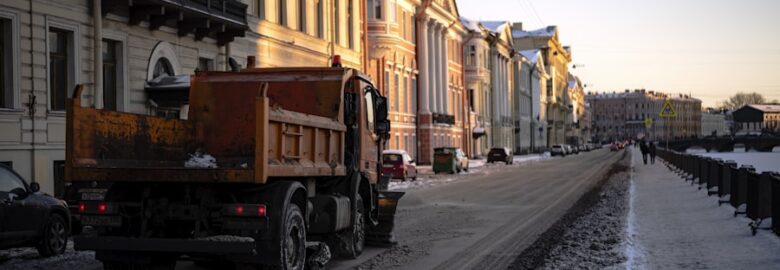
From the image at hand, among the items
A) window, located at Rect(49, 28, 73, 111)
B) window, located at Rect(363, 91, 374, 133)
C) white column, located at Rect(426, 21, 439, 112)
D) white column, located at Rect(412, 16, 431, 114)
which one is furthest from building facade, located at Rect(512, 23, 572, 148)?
window, located at Rect(363, 91, 374, 133)

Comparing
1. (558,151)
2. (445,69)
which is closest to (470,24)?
(445,69)

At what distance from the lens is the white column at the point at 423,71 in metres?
58.2

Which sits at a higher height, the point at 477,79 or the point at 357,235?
the point at 477,79

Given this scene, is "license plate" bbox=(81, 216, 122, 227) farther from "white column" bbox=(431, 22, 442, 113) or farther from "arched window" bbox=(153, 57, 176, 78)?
"white column" bbox=(431, 22, 442, 113)

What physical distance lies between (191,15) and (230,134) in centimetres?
1495

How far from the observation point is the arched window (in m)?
24.5

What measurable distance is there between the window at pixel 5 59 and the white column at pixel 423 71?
134 feet

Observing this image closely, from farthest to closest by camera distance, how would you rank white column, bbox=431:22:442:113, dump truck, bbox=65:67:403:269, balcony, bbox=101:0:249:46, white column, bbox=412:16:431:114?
white column, bbox=431:22:442:113, white column, bbox=412:16:431:114, balcony, bbox=101:0:249:46, dump truck, bbox=65:67:403:269

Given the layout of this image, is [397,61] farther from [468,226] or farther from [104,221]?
[104,221]

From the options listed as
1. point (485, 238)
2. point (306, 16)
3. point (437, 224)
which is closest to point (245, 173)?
point (485, 238)

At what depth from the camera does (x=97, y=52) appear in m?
20.8

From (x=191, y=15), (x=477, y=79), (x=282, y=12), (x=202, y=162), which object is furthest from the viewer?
(x=477, y=79)

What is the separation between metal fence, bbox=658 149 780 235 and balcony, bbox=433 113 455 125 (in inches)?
1361

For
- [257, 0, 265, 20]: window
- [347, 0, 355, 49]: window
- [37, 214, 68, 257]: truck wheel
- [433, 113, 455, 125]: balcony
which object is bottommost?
[37, 214, 68, 257]: truck wheel
